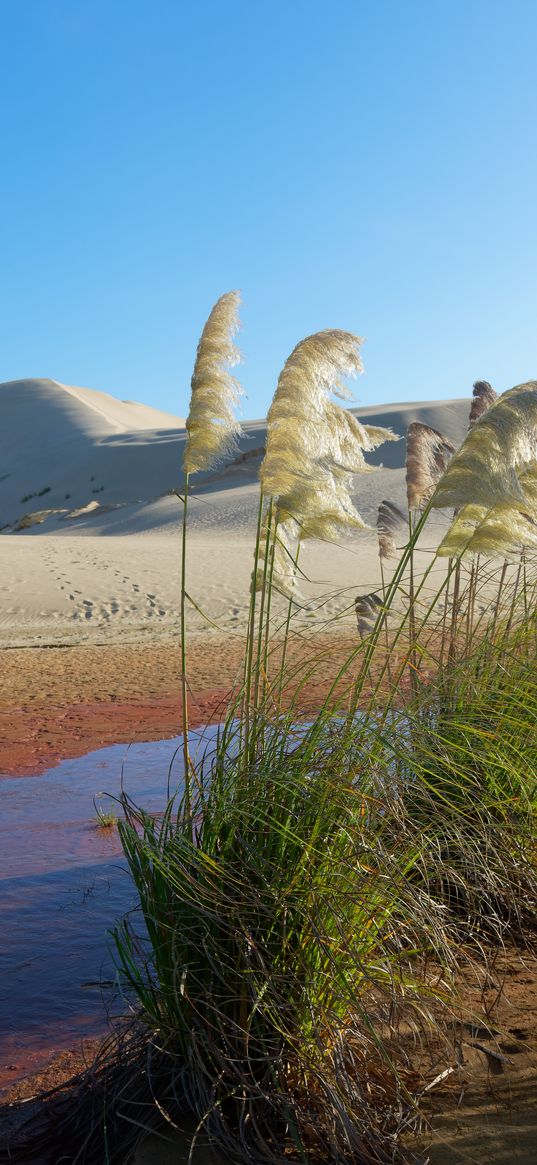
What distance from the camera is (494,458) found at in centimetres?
338

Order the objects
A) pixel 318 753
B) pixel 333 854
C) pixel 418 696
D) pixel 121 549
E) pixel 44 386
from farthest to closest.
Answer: pixel 44 386 → pixel 121 549 → pixel 418 696 → pixel 318 753 → pixel 333 854

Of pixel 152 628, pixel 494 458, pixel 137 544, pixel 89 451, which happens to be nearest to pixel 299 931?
pixel 494 458

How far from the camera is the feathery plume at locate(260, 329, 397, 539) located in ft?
11.8

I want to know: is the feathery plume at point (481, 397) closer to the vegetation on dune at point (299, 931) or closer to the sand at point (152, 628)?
the sand at point (152, 628)

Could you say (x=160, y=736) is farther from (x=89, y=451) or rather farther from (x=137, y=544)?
(x=89, y=451)

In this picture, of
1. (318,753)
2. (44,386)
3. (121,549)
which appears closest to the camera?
(318,753)

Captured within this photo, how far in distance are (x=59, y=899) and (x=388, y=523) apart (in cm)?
264

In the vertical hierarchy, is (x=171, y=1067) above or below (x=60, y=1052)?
above

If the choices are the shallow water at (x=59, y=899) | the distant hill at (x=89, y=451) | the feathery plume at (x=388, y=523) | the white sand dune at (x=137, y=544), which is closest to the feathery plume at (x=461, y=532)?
the white sand dune at (x=137, y=544)

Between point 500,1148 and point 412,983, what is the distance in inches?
18.8

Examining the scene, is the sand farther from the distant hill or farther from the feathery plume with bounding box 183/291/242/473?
the distant hill

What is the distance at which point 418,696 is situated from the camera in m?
3.55

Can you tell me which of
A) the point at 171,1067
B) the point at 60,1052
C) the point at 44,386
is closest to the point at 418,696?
the point at 171,1067

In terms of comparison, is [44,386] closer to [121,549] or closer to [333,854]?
[121,549]
